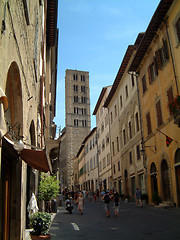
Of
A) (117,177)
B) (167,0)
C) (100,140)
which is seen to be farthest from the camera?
(100,140)

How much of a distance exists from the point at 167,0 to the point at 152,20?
5.78 feet

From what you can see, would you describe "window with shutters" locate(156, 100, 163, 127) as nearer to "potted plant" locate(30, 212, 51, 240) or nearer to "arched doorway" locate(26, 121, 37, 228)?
"arched doorway" locate(26, 121, 37, 228)

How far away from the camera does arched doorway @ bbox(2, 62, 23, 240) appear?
20.7 ft

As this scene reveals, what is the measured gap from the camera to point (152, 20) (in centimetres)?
1806

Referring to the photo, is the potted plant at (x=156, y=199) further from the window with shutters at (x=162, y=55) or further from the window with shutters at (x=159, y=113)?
the window with shutters at (x=162, y=55)

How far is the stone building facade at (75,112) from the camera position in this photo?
254 feet

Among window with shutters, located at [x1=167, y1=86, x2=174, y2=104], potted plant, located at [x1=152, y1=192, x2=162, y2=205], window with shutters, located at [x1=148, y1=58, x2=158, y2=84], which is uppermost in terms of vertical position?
window with shutters, located at [x1=148, y1=58, x2=158, y2=84]

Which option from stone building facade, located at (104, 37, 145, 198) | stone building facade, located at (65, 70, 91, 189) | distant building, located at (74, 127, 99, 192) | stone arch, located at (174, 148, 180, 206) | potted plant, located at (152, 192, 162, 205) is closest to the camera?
stone arch, located at (174, 148, 180, 206)

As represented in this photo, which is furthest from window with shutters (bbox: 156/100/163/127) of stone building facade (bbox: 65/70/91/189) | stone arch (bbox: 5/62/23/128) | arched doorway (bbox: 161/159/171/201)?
Answer: stone building facade (bbox: 65/70/91/189)

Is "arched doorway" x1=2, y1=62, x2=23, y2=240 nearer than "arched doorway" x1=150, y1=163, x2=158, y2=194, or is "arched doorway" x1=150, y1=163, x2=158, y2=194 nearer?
"arched doorway" x1=2, y1=62, x2=23, y2=240

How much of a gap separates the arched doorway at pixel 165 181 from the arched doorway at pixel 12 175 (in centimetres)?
1309

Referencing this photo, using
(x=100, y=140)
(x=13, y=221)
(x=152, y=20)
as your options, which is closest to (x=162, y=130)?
(x=152, y=20)

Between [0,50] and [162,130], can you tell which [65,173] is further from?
[0,50]

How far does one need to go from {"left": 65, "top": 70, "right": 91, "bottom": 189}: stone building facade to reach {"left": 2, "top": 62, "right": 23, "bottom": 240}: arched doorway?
70.1 meters
